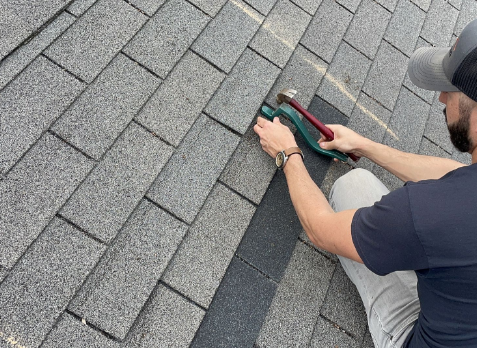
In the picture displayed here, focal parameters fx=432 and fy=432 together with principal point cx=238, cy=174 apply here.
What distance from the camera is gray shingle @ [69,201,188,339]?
1.57 metres

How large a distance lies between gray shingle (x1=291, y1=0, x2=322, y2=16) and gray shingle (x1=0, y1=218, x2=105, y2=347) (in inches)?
77.4

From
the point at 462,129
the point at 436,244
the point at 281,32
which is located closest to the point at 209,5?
the point at 281,32

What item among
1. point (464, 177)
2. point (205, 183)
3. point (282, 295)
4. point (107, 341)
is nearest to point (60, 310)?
point (107, 341)

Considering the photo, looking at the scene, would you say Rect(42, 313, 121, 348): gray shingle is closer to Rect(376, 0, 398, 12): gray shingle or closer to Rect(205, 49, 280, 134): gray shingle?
Rect(205, 49, 280, 134): gray shingle

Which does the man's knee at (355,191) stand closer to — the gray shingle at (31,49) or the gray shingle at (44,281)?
the gray shingle at (44,281)

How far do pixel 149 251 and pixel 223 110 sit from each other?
2.64ft

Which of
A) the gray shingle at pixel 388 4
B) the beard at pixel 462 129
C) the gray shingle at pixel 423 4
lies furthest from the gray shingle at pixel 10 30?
the gray shingle at pixel 423 4

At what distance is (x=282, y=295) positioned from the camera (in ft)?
6.26

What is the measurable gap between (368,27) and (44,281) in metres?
2.56

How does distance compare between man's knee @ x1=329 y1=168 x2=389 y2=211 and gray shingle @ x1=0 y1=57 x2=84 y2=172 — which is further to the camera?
man's knee @ x1=329 y1=168 x2=389 y2=211

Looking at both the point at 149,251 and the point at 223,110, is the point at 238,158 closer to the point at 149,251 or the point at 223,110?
the point at 223,110

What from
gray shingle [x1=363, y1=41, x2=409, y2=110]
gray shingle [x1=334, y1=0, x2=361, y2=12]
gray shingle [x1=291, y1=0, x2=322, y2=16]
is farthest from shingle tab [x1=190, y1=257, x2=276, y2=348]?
gray shingle [x1=334, y1=0, x2=361, y2=12]

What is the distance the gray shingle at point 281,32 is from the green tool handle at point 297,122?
13.1 inches

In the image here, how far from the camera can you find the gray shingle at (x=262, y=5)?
2562mm
